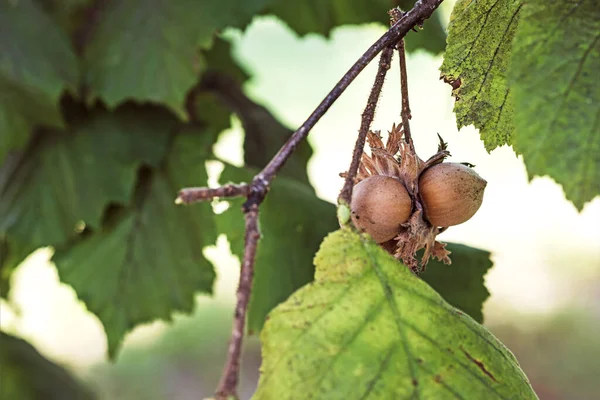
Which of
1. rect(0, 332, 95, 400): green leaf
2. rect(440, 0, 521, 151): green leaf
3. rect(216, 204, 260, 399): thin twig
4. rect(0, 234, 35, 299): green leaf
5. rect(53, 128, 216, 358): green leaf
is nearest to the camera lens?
rect(216, 204, 260, 399): thin twig

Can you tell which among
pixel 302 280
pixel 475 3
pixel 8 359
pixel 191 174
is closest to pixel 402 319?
pixel 475 3

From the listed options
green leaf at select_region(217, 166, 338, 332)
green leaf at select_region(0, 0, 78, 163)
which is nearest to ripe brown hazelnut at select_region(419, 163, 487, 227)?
green leaf at select_region(217, 166, 338, 332)

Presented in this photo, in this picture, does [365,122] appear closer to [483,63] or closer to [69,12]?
[483,63]

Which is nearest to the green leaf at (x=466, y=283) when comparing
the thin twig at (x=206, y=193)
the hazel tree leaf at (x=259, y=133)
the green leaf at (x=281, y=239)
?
the green leaf at (x=281, y=239)

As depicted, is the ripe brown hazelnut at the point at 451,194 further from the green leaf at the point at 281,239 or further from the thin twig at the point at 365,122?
the green leaf at the point at 281,239

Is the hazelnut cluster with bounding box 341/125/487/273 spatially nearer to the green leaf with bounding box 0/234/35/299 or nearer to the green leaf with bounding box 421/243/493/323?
the green leaf with bounding box 421/243/493/323

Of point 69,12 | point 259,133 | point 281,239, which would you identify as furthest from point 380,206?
point 69,12
